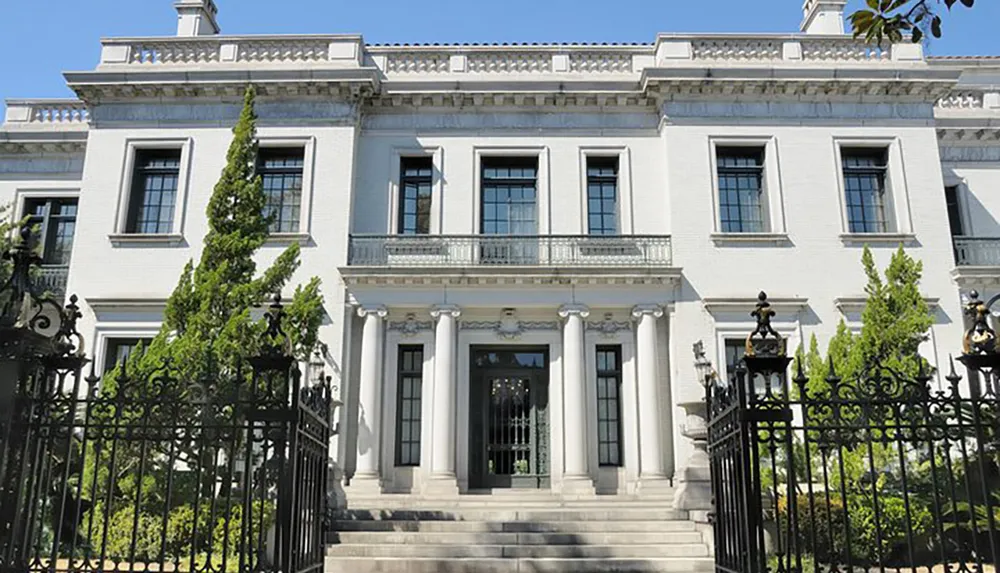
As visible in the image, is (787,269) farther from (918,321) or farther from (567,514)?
(567,514)

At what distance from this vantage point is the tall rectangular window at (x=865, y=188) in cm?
1883

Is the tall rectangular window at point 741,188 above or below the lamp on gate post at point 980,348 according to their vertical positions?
above

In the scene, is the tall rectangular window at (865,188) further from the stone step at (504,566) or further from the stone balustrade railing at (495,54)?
the stone step at (504,566)

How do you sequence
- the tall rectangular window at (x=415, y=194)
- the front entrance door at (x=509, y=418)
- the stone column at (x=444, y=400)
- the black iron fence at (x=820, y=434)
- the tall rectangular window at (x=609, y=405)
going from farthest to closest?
the tall rectangular window at (x=415, y=194), the front entrance door at (x=509, y=418), the tall rectangular window at (x=609, y=405), the stone column at (x=444, y=400), the black iron fence at (x=820, y=434)

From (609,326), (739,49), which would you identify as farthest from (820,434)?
(739,49)

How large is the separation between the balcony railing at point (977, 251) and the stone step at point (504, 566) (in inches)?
463

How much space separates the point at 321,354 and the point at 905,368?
36.5 feet

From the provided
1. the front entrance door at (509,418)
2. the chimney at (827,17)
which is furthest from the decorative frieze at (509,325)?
the chimney at (827,17)

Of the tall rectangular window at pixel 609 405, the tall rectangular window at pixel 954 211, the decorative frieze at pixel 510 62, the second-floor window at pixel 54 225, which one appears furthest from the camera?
the second-floor window at pixel 54 225

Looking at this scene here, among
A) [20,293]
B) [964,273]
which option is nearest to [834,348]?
[964,273]

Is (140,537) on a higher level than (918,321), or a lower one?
lower

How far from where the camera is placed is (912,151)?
18766mm

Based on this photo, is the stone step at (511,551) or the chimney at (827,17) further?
the chimney at (827,17)

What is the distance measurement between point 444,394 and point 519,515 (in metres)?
3.76
